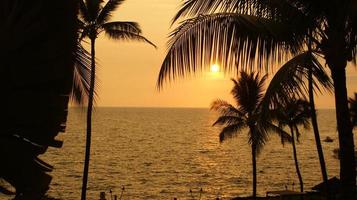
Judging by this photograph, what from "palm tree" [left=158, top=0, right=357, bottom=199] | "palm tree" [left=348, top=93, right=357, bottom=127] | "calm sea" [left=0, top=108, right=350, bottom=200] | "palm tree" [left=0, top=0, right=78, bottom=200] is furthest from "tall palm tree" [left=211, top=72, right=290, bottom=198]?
"palm tree" [left=0, top=0, right=78, bottom=200]

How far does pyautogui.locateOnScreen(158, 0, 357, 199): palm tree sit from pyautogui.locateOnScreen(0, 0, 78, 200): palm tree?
475cm

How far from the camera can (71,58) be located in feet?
11.4

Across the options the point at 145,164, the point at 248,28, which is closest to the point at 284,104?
the point at 248,28

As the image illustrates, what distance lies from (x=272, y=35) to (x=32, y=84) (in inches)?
251

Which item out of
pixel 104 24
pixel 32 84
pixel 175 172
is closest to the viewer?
pixel 32 84

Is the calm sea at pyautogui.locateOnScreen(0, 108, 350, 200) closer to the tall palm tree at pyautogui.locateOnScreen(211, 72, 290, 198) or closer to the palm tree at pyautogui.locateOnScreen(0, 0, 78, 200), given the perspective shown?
the tall palm tree at pyautogui.locateOnScreen(211, 72, 290, 198)

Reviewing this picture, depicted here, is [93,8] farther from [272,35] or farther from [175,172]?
[175,172]

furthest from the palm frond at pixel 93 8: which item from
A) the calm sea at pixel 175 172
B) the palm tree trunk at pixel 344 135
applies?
the palm tree trunk at pixel 344 135

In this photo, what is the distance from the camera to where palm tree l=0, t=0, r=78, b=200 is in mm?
3121

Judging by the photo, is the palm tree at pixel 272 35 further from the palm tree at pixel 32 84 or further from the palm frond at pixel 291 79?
the palm tree at pixel 32 84

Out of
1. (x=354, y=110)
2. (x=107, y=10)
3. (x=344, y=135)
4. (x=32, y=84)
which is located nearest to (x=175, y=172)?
(x=354, y=110)

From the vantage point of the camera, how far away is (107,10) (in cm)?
2362

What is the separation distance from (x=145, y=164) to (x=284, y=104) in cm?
6996

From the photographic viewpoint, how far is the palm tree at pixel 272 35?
8.34 metres
